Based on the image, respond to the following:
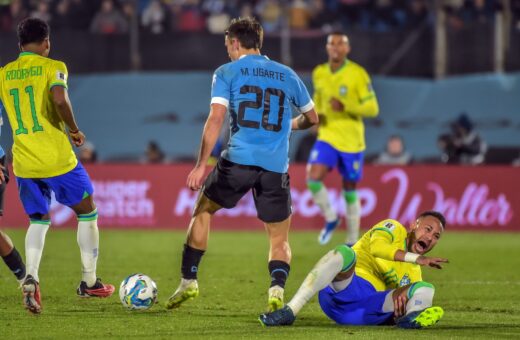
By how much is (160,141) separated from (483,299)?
10.9 meters

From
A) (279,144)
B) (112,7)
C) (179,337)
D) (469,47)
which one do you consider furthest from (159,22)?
(179,337)

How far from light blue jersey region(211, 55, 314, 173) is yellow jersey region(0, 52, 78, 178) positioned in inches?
51.7

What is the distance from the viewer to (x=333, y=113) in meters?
14.5

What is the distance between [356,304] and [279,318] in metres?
0.58

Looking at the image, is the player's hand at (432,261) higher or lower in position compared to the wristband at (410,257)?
higher

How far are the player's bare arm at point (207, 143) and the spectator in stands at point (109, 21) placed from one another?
36.6 feet

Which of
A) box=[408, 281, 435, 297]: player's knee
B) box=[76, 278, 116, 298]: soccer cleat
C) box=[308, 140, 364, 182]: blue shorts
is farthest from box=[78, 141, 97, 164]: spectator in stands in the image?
box=[408, 281, 435, 297]: player's knee

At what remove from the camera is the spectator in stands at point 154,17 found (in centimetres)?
1966

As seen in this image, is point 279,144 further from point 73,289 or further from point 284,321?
point 73,289

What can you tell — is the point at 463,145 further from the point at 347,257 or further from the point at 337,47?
the point at 347,257

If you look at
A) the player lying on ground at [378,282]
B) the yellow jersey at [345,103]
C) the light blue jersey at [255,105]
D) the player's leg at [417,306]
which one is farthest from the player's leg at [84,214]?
the yellow jersey at [345,103]

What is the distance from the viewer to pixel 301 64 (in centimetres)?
1936

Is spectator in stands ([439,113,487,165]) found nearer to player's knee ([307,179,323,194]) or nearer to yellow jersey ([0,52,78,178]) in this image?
player's knee ([307,179,323,194])

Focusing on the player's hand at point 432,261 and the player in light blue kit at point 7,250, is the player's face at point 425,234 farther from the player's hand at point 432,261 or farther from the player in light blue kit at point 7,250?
the player in light blue kit at point 7,250
